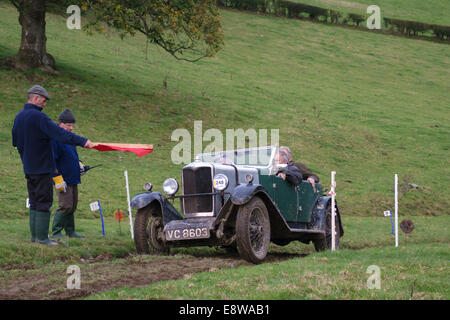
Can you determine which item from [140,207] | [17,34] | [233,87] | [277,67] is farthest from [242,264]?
[277,67]

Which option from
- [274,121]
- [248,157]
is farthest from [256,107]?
[248,157]

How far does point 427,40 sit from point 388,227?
41451mm

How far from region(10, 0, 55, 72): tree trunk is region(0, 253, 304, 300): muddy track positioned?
53.1 feet

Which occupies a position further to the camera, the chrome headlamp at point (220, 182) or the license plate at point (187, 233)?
the chrome headlamp at point (220, 182)

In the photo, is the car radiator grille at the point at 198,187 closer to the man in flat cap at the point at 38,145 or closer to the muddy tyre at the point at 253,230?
the muddy tyre at the point at 253,230

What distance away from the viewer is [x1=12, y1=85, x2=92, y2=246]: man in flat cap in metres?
8.35

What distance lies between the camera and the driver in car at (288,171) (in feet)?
32.7

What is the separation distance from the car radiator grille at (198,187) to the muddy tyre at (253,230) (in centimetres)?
81

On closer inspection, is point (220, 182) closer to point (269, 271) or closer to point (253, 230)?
point (253, 230)

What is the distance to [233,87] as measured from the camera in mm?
30469

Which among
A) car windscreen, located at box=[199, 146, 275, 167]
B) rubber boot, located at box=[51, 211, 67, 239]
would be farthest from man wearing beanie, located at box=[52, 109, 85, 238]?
car windscreen, located at box=[199, 146, 275, 167]

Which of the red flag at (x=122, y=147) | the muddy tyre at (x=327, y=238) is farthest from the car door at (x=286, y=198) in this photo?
the red flag at (x=122, y=147)

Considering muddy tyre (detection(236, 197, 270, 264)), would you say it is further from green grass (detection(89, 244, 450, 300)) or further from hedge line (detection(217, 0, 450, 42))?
hedge line (detection(217, 0, 450, 42))

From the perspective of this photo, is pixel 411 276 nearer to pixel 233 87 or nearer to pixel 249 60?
pixel 233 87
